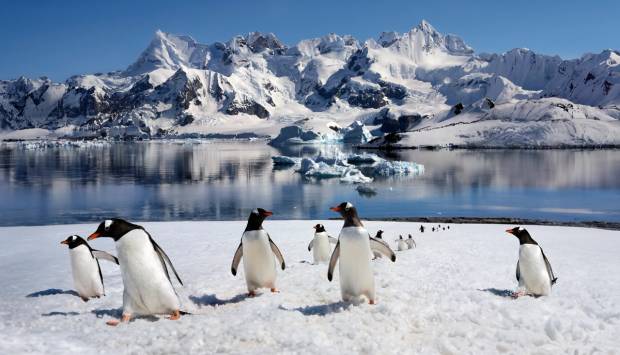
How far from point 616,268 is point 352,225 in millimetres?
5592

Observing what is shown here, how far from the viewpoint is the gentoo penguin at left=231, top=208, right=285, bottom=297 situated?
7.43 metres

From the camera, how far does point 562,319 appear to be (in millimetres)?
6172

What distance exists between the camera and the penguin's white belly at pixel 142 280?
6172mm

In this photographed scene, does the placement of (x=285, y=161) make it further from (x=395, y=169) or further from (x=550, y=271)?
(x=550, y=271)

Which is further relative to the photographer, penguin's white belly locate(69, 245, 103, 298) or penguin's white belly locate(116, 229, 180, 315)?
penguin's white belly locate(69, 245, 103, 298)

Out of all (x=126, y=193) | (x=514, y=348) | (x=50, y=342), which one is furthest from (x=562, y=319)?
(x=126, y=193)

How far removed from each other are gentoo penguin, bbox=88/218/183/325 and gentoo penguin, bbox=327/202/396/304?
213cm

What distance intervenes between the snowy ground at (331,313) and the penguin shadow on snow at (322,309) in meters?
0.01

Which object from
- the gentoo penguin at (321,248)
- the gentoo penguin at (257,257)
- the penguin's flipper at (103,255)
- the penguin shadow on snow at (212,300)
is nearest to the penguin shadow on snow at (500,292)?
the gentoo penguin at (257,257)

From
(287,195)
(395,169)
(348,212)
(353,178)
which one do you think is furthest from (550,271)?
(395,169)

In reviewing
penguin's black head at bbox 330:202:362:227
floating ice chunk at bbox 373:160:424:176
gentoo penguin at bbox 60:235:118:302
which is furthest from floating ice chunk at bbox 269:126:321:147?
penguin's black head at bbox 330:202:362:227

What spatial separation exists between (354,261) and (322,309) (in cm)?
74

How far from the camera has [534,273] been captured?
7438 millimetres

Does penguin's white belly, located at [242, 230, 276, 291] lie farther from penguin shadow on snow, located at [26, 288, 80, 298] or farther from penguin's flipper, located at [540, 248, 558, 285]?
penguin's flipper, located at [540, 248, 558, 285]
